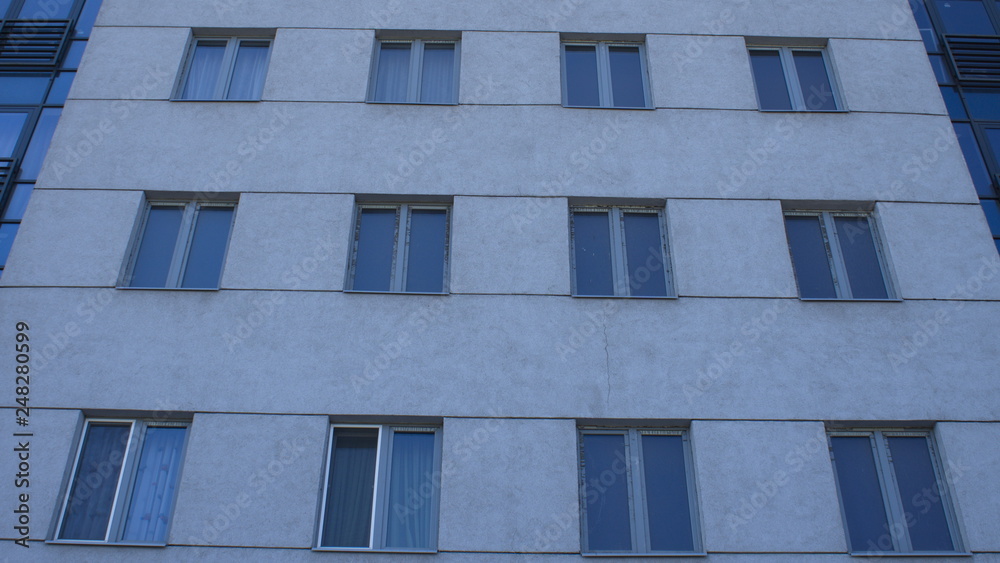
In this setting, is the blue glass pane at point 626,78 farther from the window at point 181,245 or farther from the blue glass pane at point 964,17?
the window at point 181,245

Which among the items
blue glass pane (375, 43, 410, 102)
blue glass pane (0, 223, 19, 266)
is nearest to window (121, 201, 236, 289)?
blue glass pane (0, 223, 19, 266)

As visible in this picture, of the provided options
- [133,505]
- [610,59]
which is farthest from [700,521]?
[610,59]

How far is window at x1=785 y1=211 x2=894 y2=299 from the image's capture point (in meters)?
12.3

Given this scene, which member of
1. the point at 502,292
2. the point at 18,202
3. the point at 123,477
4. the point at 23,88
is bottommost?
the point at 123,477

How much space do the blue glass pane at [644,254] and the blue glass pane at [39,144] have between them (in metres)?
10.2

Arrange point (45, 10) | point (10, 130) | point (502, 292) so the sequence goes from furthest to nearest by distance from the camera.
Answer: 1. point (45, 10)
2. point (10, 130)
3. point (502, 292)

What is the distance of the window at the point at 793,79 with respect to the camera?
1416 centimetres

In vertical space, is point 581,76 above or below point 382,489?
above

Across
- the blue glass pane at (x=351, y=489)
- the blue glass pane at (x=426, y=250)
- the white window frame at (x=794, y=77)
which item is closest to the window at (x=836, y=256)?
the white window frame at (x=794, y=77)

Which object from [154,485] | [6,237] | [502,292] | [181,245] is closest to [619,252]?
[502,292]

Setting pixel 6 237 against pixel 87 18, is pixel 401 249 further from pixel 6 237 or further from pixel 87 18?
pixel 87 18

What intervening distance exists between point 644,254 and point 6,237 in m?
10.5

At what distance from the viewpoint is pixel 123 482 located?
423 inches

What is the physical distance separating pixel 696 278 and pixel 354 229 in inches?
208
